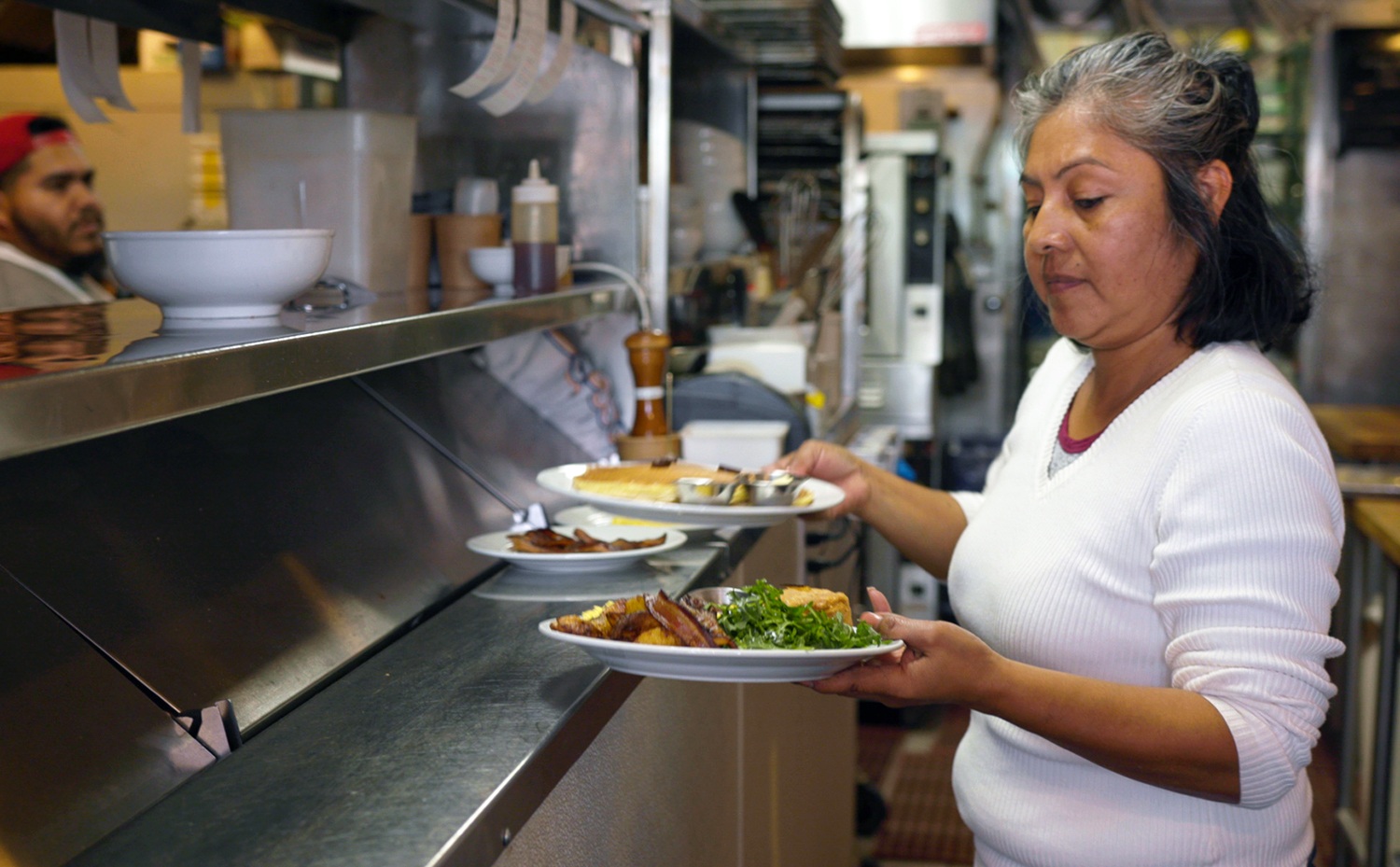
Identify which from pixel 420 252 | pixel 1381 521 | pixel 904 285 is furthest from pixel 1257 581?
pixel 904 285

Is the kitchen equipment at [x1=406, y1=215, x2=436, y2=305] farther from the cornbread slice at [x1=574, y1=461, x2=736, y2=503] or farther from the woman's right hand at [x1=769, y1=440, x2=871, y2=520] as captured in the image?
the woman's right hand at [x1=769, y1=440, x2=871, y2=520]

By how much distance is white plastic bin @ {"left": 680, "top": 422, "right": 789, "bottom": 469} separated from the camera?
2.47 m

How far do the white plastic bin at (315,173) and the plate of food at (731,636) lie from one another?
2.65ft

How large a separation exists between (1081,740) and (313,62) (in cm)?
346

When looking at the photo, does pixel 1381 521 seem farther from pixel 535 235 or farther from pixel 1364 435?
pixel 535 235

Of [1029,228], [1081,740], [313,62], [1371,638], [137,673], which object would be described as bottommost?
[1371,638]

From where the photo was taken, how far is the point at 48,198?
362 cm

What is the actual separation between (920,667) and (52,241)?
10.5ft

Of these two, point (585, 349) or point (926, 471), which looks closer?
point (585, 349)

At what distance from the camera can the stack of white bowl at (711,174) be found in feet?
12.2

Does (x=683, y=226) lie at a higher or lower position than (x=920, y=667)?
higher

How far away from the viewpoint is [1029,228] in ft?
5.20

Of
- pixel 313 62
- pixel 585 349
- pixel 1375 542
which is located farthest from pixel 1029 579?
pixel 313 62

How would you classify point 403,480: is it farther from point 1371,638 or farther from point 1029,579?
point 1371,638
